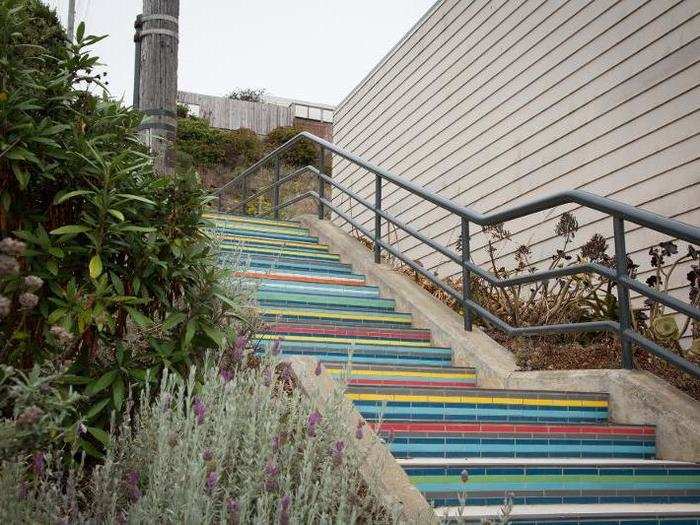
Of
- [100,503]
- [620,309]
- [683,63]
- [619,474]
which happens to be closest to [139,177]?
[100,503]

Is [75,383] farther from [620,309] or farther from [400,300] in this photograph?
[400,300]

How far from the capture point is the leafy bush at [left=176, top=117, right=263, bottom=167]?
71.4 ft

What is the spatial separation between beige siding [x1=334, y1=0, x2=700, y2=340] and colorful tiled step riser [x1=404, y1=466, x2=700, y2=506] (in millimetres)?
1898

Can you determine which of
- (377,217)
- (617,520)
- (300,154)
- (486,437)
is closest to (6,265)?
(617,520)

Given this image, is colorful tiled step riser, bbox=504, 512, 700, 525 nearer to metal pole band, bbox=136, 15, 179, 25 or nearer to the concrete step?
the concrete step

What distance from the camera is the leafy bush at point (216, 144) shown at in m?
21.8

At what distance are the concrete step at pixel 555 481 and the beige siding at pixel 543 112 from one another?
74.3 inches

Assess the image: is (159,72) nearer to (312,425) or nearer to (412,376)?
(412,376)

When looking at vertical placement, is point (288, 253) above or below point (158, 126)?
below

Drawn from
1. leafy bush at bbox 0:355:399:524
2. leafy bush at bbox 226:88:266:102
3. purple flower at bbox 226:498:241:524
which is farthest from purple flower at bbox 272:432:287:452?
leafy bush at bbox 226:88:266:102

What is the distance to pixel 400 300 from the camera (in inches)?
249

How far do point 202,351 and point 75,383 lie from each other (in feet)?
1.66

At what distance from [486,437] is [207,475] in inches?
69.6

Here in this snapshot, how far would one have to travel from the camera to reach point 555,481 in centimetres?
315
